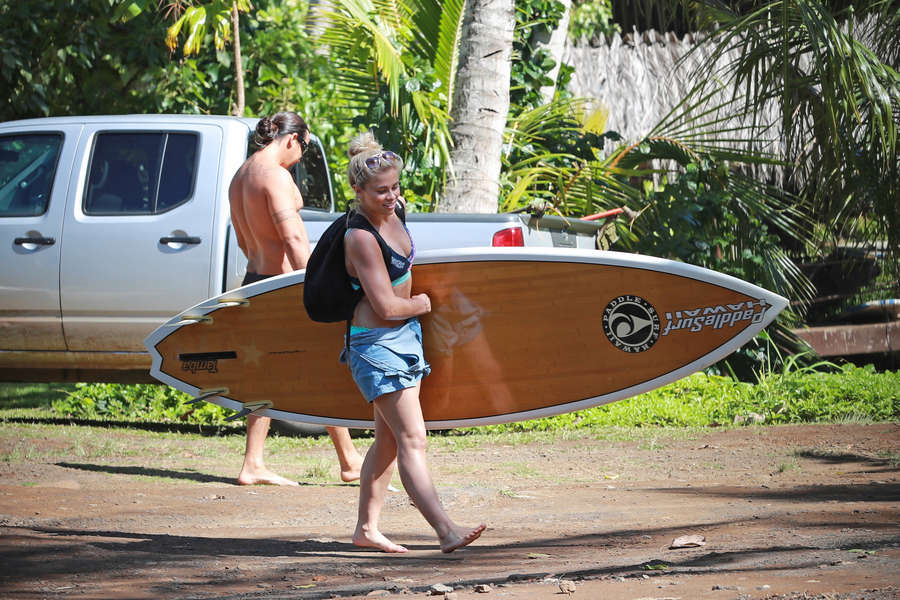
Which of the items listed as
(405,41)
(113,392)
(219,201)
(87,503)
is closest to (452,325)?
(87,503)

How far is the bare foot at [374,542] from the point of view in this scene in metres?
3.76

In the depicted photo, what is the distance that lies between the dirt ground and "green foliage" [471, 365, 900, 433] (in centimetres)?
52

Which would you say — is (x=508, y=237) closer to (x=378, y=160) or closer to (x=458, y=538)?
(x=378, y=160)

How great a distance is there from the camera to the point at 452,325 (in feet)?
14.7

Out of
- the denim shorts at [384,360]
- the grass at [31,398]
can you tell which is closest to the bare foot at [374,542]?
the denim shorts at [384,360]

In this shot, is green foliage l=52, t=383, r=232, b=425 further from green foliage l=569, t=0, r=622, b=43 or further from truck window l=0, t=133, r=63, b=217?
green foliage l=569, t=0, r=622, b=43

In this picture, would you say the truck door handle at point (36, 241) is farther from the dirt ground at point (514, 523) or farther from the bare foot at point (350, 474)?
the bare foot at point (350, 474)

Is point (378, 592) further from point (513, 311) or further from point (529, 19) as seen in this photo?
point (529, 19)

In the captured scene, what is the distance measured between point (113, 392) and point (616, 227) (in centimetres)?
437

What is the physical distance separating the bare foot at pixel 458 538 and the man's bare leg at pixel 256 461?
5.99 ft

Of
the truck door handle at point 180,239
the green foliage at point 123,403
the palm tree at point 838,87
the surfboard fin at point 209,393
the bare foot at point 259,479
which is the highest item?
the palm tree at point 838,87

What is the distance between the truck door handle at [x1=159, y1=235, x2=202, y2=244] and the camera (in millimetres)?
6172

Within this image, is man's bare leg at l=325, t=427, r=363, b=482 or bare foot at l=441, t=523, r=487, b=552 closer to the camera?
bare foot at l=441, t=523, r=487, b=552

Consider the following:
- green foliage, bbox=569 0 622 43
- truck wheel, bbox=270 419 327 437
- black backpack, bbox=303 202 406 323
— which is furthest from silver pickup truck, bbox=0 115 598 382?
green foliage, bbox=569 0 622 43
